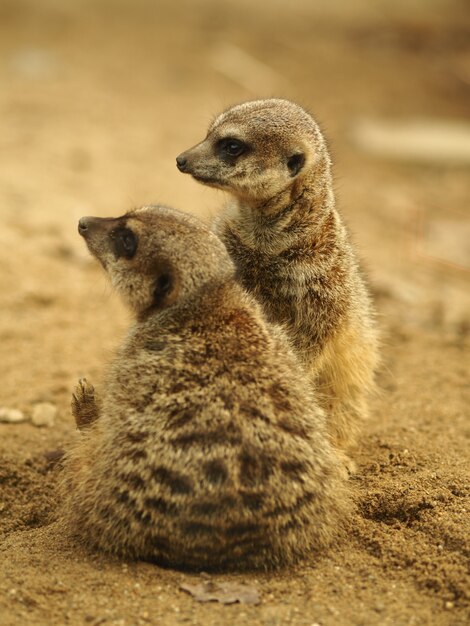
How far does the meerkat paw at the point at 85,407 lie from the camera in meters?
3.44

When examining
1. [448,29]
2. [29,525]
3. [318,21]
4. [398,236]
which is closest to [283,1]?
[318,21]

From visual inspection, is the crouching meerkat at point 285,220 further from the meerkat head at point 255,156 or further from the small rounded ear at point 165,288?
the small rounded ear at point 165,288

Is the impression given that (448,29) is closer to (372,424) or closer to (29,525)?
(372,424)

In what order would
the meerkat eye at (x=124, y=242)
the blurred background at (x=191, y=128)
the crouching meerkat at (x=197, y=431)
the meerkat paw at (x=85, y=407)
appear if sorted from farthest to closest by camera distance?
the blurred background at (x=191, y=128) < the meerkat paw at (x=85, y=407) < the meerkat eye at (x=124, y=242) < the crouching meerkat at (x=197, y=431)

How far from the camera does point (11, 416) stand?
13.9 ft

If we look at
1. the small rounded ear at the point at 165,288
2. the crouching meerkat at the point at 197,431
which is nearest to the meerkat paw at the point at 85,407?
the crouching meerkat at the point at 197,431

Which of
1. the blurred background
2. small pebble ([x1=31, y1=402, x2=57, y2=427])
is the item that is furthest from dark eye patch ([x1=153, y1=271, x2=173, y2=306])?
small pebble ([x1=31, y1=402, x2=57, y2=427])

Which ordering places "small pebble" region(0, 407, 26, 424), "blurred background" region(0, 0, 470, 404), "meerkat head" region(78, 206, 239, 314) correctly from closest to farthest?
1. "meerkat head" region(78, 206, 239, 314)
2. "small pebble" region(0, 407, 26, 424)
3. "blurred background" region(0, 0, 470, 404)

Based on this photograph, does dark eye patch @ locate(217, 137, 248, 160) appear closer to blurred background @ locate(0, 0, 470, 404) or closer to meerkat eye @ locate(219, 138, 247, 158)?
meerkat eye @ locate(219, 138, 247, 158)

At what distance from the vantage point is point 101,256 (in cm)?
332

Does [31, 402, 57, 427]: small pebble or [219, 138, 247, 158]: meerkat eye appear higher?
[219, 138, 247, 158]: meerkat eye

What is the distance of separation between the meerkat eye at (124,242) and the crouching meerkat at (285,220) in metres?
0.58

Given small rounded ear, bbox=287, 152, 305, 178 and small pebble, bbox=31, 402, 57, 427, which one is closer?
small rounded ear, bbox=287, 152, 305, 178

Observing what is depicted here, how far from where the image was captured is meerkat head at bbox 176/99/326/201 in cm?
368
